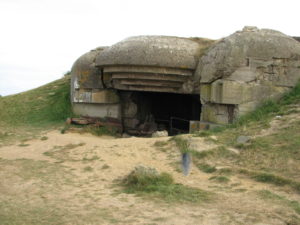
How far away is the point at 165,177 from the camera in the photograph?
14.4ft

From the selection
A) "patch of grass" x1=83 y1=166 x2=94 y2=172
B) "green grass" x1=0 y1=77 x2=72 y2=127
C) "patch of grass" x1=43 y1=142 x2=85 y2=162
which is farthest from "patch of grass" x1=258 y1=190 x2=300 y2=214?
"green grass" x1=0 y1=77 x2=72 y2=127

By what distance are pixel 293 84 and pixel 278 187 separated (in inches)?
146

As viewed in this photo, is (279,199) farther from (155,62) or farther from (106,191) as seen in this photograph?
(155,62)

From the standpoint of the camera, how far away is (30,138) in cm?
764

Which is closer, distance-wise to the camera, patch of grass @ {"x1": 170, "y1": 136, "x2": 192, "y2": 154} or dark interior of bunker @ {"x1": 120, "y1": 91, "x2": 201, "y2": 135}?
patch of grass @ {"x1": 170, "y1": 136, "x2": 192, "y2": 154}

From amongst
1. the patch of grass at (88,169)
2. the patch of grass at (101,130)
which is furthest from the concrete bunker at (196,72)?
the patch of grass at (88,169)

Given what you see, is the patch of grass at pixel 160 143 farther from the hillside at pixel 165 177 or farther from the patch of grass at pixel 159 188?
the patch of grass at pixel 159 188

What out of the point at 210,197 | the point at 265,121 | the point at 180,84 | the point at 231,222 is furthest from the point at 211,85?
the point at 231,222

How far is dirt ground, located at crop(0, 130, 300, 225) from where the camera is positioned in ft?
10.9

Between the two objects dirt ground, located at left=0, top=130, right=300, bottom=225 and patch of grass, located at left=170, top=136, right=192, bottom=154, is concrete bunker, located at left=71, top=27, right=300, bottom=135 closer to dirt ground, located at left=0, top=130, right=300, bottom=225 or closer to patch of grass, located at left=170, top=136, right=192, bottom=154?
patch of grass, located at left=170, top=136, right=192, bottom=154

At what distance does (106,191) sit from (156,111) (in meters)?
6.80

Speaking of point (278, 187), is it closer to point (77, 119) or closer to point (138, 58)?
point (138, 58)

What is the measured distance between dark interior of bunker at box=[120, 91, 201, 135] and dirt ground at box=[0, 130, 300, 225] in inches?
108

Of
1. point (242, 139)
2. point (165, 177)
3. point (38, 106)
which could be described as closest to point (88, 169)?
point (165, 177)
